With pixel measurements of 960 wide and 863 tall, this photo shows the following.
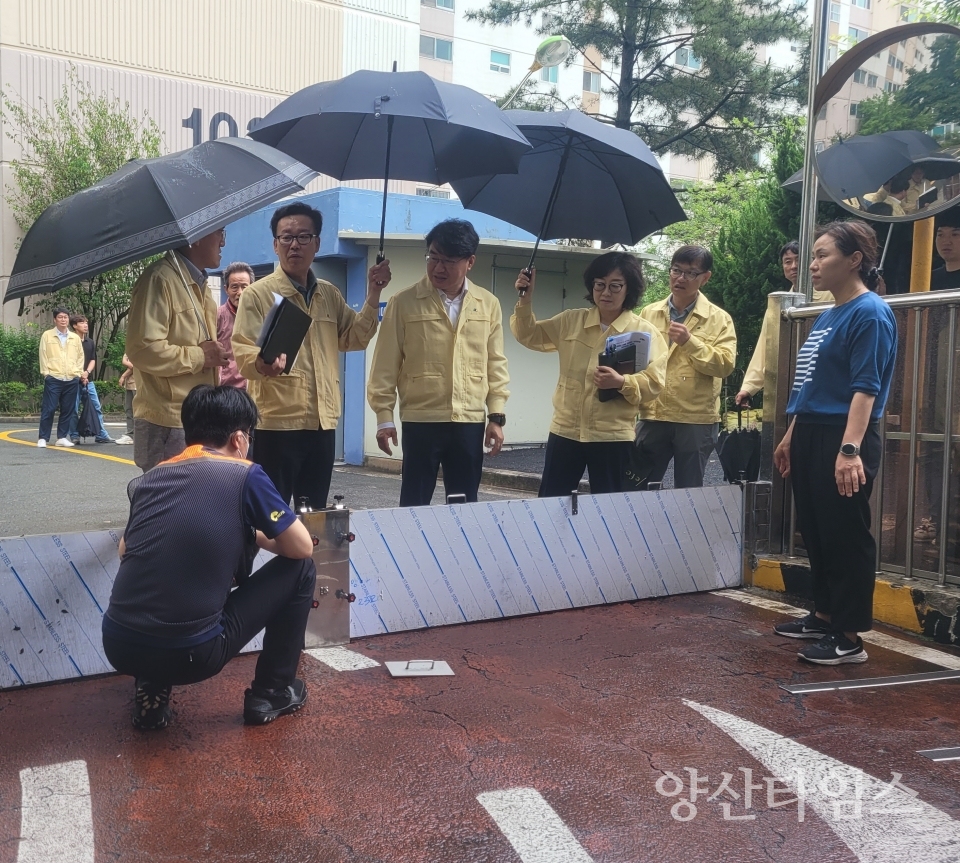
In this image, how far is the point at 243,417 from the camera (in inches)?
144

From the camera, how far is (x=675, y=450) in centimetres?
635

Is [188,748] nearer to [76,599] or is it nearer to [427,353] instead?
[76,599]

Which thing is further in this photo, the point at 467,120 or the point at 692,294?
the point at 692,294

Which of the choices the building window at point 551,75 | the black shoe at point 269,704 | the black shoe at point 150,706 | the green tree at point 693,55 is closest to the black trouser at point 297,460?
the black shoe at point 269,704

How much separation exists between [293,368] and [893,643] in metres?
3.23

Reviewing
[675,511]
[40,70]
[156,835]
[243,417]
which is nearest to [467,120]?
[243,417]

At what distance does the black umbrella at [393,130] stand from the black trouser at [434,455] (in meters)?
1.02

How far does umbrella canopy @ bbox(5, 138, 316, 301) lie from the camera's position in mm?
4113

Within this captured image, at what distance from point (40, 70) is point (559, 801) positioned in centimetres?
2873

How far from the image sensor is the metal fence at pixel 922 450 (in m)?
5.10

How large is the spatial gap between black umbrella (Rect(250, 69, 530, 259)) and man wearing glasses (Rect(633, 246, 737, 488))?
1352 millimetres

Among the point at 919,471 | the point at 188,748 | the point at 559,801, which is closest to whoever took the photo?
the point at 559,801

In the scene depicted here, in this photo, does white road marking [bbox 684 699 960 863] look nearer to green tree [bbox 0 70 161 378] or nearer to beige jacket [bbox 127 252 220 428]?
beige jacket [bbox 127 252 220 428]

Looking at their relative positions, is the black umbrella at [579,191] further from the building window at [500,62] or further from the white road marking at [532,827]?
the building window at [500,62]
